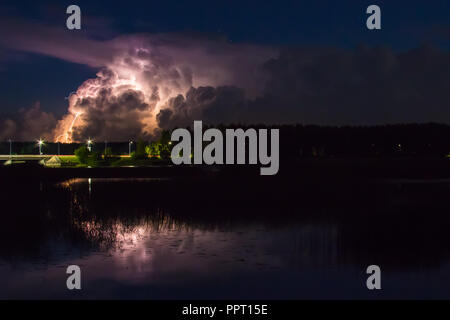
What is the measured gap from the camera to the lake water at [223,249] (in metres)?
19.9

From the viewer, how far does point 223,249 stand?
1070 inches

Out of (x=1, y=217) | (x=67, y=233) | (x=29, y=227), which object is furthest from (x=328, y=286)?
(x=1, y=217)

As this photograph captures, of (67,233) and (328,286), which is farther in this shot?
(67,233)

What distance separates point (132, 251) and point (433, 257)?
44.5 ft

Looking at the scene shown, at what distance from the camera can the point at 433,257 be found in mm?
25609

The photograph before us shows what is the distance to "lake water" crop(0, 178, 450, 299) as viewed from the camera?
19922 millimetres

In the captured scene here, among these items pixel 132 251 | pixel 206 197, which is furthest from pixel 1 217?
pixel 206 197
